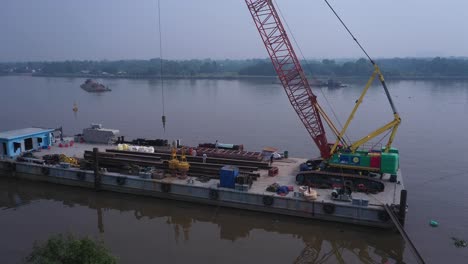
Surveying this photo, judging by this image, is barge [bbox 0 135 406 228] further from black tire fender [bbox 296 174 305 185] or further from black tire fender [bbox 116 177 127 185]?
black tire fender [bbox 296 174 305 185]

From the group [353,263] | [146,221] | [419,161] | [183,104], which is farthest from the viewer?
[183,104]

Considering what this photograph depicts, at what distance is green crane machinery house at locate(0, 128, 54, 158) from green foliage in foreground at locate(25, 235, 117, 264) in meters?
20.5

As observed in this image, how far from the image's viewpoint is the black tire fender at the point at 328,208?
62.2 ft

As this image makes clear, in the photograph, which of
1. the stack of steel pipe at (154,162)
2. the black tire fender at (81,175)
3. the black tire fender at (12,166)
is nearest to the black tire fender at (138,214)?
the stack of steel pipe at (154,162)

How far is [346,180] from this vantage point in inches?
827

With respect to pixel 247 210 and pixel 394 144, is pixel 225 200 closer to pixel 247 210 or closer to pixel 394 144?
pixel 247 210

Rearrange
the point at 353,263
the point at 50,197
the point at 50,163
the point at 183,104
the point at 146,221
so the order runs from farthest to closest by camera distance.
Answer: the point at 183,104, the point at 50,163, the point at 50,197, the point at 146,221, the point at 353,263

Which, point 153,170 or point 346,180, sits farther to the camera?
point 153,170

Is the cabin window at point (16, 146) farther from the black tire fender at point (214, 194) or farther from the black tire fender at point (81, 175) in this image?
the black tire fender at point (214, 194)

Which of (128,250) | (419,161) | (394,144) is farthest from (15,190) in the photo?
(394,144)

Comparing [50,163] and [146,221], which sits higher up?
[50,163]

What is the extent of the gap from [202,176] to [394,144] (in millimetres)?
22882

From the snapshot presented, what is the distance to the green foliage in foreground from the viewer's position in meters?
9.34

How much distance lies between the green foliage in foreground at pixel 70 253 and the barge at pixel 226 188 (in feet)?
38.0
